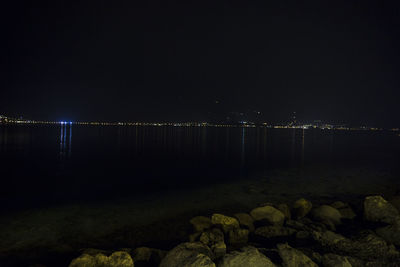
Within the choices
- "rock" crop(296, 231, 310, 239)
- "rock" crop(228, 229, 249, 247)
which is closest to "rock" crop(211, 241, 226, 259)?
"rock" crop(228, 229, 249, 247)

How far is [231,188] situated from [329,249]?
9376mm

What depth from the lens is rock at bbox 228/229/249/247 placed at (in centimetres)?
774

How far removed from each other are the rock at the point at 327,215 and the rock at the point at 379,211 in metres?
0.92

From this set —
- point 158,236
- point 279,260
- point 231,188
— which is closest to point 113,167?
point 231,188

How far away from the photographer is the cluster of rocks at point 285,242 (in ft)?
18.5

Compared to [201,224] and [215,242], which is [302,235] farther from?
[201,224]

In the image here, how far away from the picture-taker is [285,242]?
776 centimetres

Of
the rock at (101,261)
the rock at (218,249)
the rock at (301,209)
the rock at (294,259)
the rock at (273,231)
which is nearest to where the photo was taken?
the rock at (101,261)

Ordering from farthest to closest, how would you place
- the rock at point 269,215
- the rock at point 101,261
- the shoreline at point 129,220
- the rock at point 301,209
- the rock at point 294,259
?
the rock at point 301,209
the rock at point 269,215
the shoreline at point 129,220
the rock at point 294,259
the rock at point 101,261

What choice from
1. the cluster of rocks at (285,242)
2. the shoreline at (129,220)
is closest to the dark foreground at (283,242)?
the cluster of rocks at (285,242)

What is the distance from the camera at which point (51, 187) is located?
1648cm

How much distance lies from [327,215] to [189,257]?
6.18 m

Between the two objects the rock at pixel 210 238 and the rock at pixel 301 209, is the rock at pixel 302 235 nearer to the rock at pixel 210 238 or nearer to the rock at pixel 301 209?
the rock at pixel 301 209

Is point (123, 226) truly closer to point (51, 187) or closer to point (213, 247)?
point (213, 247)
